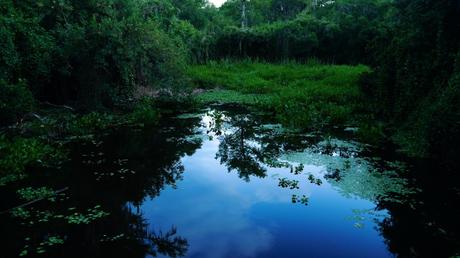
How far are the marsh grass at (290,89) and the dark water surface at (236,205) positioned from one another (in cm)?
292

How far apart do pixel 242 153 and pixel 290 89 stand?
8.69m

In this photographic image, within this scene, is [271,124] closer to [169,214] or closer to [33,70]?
[169,214]

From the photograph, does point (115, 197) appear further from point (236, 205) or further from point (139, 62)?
point (139, 62)

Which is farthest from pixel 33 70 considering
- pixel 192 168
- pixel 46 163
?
pixel 192 168

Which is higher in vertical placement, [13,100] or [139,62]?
[139,62]

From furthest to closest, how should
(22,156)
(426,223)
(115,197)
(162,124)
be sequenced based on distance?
(162,124) → (22,156) → (115,197) → (426,223)

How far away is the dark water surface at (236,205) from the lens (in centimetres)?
611

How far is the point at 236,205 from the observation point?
25.4 feet

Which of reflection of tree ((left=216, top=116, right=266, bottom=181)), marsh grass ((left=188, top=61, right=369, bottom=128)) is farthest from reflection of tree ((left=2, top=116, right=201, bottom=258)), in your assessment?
marsh grass ((left=188, top=61, right=369, bottom=128))

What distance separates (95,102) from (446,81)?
456 inches

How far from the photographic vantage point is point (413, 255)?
229 inches

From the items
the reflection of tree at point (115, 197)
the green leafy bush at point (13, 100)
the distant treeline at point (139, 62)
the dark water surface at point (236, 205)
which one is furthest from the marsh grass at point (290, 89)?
the green leafy bush at point (13, 100)

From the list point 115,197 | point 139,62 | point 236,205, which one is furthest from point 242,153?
point 139,62

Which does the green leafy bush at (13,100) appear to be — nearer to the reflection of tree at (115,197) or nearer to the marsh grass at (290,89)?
A: the reflection of tree at (115,197)
